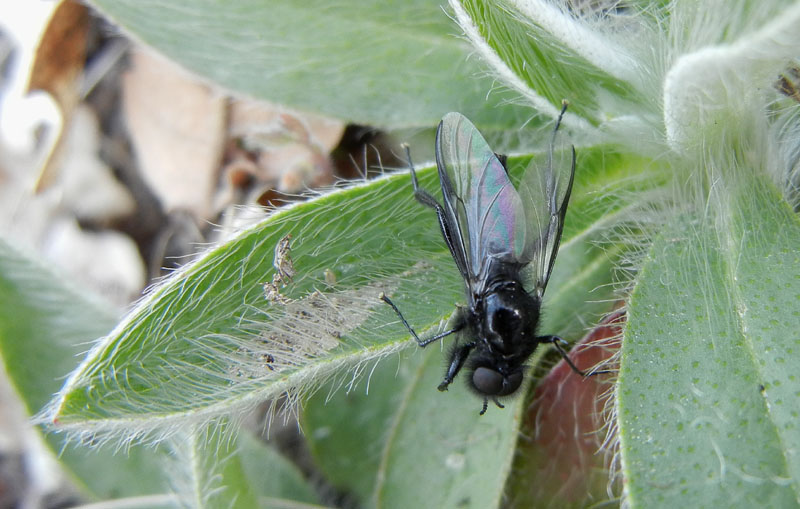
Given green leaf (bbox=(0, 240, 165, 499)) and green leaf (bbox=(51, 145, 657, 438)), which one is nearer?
green leaf (bbox=(51, 145, 657, 438))

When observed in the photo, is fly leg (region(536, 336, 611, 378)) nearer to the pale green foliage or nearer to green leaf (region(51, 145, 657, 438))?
the pale green foliage

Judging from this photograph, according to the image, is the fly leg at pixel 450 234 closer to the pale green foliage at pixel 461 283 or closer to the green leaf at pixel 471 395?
the pale green foliage at pixel 461 283

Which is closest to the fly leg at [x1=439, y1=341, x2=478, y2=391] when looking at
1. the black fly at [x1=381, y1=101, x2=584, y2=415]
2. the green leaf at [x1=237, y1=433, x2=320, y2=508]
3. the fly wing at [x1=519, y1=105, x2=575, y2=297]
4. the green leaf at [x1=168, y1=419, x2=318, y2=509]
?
the black fly at [x1=381, y1=101, x2=584, y2=415]

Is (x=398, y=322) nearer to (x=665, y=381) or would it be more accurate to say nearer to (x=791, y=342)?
(x=665, y=381)

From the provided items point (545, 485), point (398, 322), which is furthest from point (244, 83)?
point (545, 485)

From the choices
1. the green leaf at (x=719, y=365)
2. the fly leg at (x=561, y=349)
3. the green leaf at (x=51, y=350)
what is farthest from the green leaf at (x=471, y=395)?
the green leaf at (x=51, y=350)
